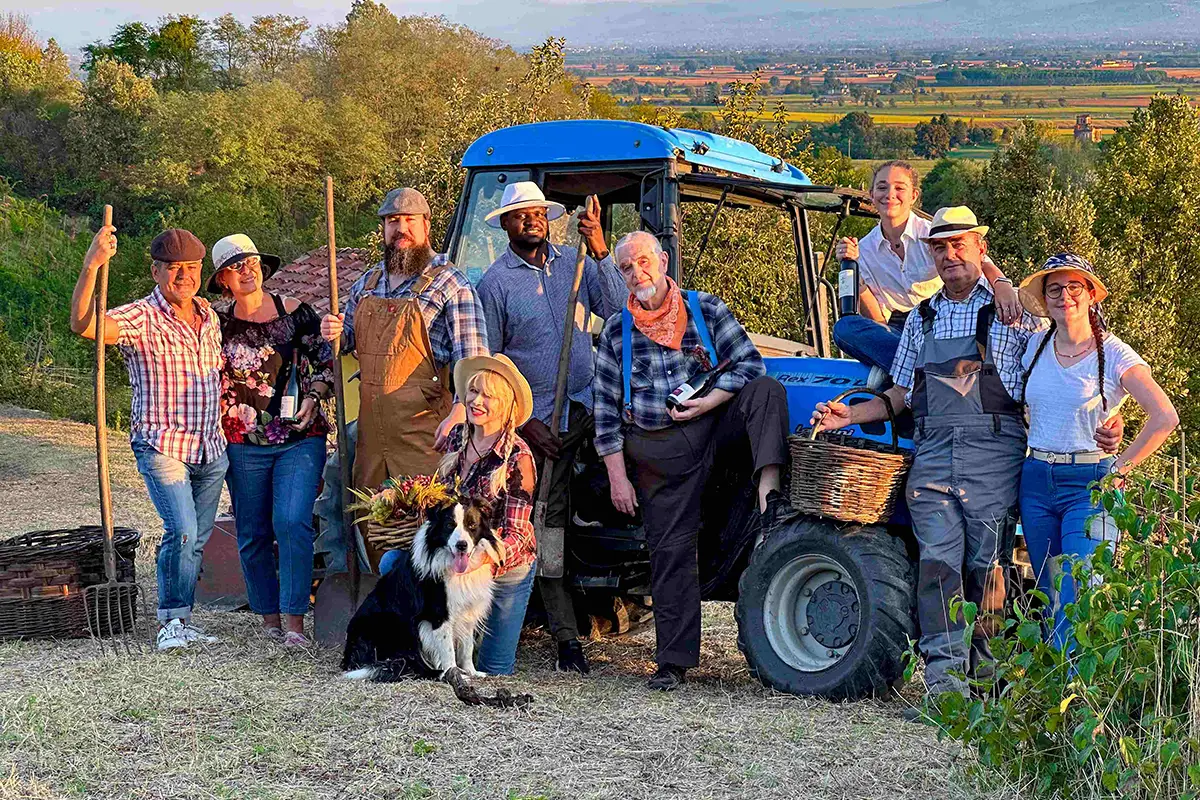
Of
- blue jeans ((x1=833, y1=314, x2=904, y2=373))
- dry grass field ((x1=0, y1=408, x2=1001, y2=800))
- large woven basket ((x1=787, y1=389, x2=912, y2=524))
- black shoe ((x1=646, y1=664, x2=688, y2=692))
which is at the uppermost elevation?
blue jeans ((x1=833, y1=314, x2=904, y2=373))

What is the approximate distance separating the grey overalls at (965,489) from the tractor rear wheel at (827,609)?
0.16 m

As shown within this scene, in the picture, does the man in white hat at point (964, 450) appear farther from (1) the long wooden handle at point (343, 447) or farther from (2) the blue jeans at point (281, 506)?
(2) the blue jeans at point (281, 506)

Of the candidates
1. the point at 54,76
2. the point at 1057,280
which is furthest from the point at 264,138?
the point at 1057,280

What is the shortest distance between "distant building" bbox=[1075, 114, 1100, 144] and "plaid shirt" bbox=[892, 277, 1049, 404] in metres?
Answer: 45.8

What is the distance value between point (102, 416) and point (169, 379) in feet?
1.22

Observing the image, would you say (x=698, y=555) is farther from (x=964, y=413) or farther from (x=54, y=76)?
(x=54, y=76)

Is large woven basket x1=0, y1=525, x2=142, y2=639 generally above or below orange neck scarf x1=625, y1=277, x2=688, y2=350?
below

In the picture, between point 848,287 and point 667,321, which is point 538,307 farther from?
point 848,287

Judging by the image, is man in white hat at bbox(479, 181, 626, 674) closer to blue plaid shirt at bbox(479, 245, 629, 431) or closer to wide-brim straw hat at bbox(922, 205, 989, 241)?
blue plaid shirt at bbox(479, 245, 629, 431)

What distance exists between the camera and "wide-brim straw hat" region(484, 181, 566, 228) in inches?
269

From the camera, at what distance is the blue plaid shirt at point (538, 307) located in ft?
22.7

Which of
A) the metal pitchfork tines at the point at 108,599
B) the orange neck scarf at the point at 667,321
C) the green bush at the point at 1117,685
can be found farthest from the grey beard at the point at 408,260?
the green bush at the point at 1117,685

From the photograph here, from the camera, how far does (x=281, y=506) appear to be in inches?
284

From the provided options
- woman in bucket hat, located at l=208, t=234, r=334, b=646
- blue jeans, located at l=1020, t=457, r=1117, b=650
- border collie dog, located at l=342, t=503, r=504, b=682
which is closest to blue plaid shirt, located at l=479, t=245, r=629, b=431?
border collie dog, located at l=342, t=503, r=504, b=682
